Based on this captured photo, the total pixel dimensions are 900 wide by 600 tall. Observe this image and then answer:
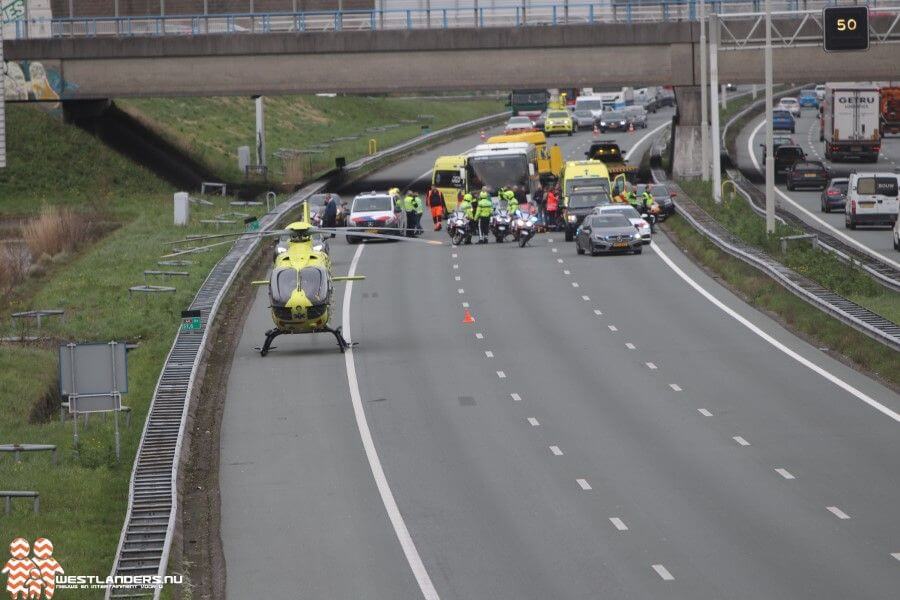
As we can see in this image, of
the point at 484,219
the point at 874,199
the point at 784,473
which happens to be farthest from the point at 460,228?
the point at 784,473

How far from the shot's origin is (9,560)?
59.1 ft

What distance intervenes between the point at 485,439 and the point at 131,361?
33.3 ft

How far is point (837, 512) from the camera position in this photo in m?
20.1

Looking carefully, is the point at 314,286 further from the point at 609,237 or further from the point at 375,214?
the point at 375,214

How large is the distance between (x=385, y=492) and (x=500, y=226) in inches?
1181

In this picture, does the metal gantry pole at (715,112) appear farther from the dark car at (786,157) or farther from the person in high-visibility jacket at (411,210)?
the dark car at (786,157)

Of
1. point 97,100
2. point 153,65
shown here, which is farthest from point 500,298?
point 97,100

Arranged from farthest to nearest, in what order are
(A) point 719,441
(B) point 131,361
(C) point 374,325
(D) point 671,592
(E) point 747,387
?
(C) point 374,325 < (B) point 131,361 < (E) point 747,387 < (A) point 719,441 < (D) point 671,592

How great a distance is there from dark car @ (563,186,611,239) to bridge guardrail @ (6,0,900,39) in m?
15.9

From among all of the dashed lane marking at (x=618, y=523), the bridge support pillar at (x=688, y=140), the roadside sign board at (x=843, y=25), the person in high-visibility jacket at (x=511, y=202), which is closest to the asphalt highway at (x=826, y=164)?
the bridge support pillar at (x=688, y=140)

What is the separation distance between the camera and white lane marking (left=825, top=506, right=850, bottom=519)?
1983cm

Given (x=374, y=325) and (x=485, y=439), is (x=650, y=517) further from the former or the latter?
(x=374, y=325)

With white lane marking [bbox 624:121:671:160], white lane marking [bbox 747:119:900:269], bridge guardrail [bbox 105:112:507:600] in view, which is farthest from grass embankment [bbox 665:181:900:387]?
white lane marking [bbox 624:121:671:160]

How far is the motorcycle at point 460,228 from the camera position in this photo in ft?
168
